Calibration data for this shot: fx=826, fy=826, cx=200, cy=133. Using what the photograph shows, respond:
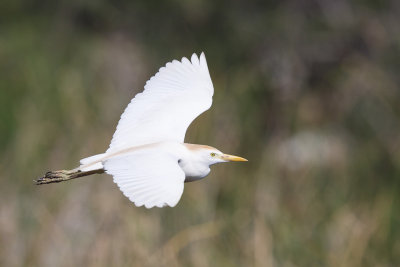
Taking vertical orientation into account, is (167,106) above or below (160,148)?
above

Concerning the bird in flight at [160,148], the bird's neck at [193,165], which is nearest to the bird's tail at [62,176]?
the bird in flight at [160,148]

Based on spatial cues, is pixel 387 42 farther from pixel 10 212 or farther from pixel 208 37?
pixel 10 212

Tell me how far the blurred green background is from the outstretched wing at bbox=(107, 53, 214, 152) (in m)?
0.73

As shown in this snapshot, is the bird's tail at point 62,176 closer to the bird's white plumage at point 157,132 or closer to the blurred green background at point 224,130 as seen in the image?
the bird's white plumage at point 157,132

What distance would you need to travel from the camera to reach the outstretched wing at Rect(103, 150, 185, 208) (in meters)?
0.97

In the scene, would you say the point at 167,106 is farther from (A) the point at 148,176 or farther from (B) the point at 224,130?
(B) the point at 224,130

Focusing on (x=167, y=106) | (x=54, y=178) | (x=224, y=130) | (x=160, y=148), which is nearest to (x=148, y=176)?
(x=160, y=148)

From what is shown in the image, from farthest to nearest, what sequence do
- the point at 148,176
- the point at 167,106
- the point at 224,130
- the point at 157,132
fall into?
the point at 224,130, the point at 167,106, the point at 157,132, the point at 148,176

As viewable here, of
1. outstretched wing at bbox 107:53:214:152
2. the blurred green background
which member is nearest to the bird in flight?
outstretched wing at bbox 107:53:214:152

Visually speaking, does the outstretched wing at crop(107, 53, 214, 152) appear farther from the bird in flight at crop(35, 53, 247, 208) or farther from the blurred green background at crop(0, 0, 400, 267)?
the blurred green background at crop(0, 0, 400, 267)

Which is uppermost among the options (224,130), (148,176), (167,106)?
(224,130)

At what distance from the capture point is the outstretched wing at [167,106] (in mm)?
1129

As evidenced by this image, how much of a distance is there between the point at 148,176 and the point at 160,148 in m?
A: 0.05

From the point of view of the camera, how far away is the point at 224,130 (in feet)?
8.74
